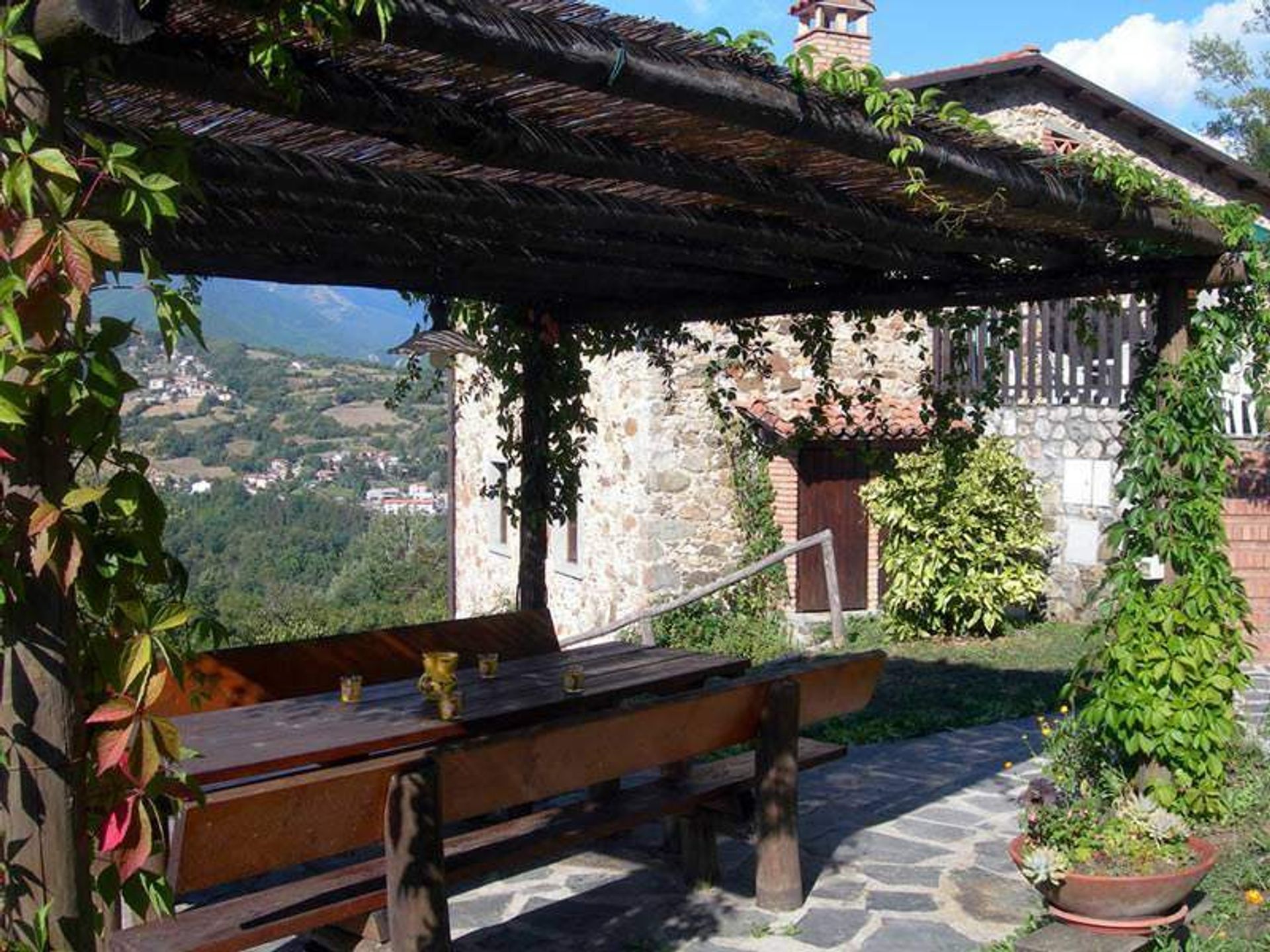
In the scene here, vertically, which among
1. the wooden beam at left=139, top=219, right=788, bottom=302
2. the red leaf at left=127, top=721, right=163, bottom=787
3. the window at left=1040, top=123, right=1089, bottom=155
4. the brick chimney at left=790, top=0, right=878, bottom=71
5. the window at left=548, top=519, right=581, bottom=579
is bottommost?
the window at left=548, top=519, right=581, bottom=579

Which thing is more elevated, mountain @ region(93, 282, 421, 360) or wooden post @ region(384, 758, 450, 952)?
mountain @ region(93, 282, 421, 360)

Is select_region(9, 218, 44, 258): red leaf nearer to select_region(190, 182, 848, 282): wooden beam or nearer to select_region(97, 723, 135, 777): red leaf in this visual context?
select_region(97, 723, 135, 777): red leaf

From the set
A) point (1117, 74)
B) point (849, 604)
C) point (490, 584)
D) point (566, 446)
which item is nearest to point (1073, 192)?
point (566, 446)

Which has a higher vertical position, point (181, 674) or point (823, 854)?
point (181, 674)

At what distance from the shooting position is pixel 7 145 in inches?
76.0

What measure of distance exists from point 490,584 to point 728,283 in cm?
990

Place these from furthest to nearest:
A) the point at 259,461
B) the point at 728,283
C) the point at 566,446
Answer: the point at 259,461, the point at 566,446, the point at 728,283

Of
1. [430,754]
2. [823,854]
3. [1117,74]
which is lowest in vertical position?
[823,854]

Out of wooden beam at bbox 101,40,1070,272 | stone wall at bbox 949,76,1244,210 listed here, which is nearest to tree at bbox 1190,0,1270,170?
stone wall at bbox 949,76,1244,210

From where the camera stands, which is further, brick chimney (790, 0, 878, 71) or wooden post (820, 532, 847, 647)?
brick chimney (790, 0, 878, 71)

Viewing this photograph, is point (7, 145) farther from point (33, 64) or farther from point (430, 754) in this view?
point (430, 754)

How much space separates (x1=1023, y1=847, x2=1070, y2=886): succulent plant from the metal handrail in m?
5.57

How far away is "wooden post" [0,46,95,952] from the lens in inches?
81.7

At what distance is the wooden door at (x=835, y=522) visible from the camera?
13.0 metres
